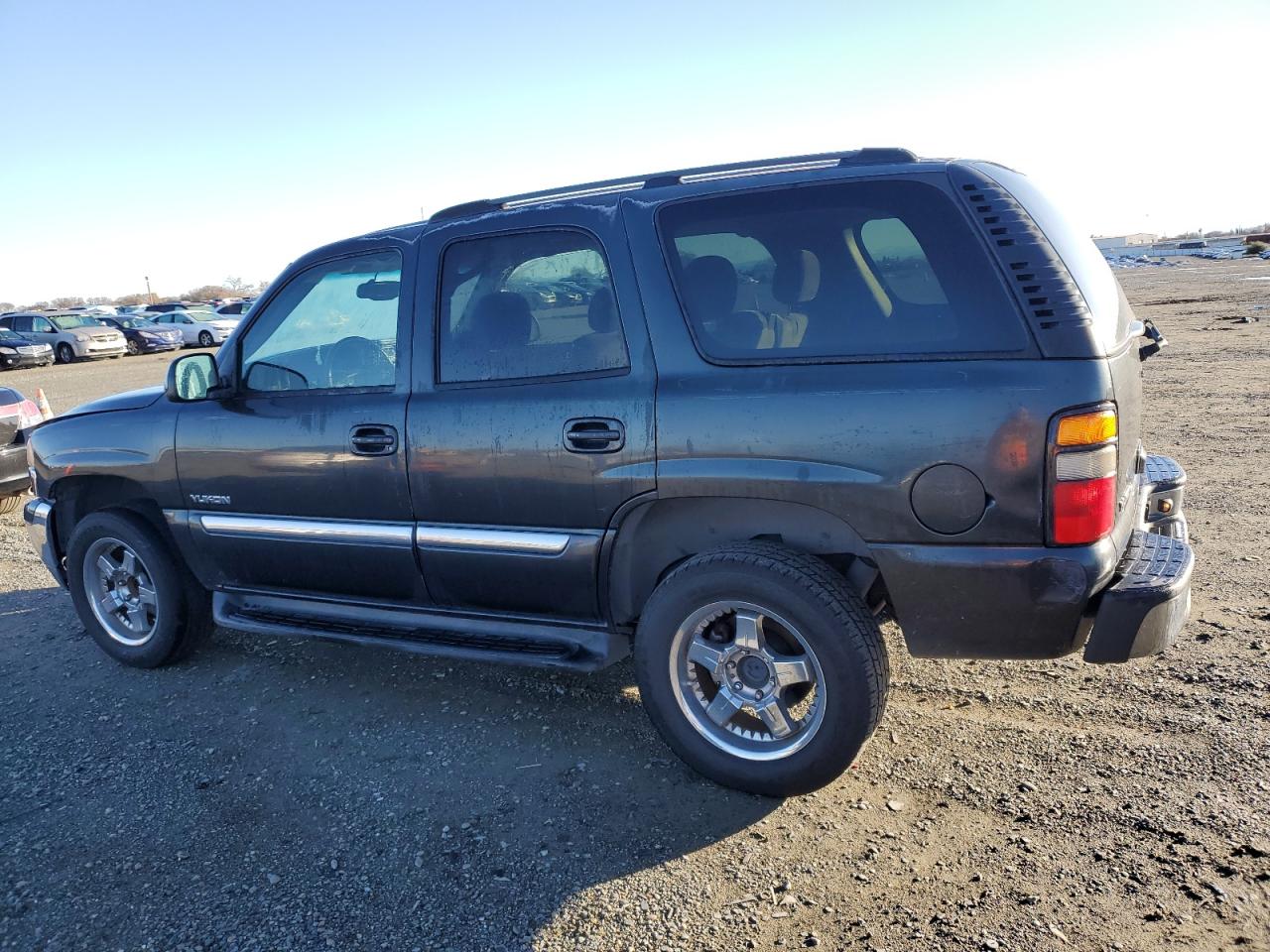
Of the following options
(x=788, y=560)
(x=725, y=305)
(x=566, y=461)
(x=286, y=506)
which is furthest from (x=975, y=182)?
(x=286, y=506)

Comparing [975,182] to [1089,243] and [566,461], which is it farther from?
[566,461]

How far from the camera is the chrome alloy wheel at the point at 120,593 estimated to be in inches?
180

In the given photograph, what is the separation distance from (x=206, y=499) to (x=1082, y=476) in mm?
3575

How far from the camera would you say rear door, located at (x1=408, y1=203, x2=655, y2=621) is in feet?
10.7

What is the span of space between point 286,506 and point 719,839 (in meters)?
2.29

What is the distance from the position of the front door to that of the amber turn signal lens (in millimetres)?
2365

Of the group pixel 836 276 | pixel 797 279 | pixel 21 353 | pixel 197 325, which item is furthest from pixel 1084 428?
pixel 197 325

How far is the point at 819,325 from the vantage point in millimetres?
3014

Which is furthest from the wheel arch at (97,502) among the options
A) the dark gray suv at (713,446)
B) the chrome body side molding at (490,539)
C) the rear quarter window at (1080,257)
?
the rear quarter window at (1080,257)

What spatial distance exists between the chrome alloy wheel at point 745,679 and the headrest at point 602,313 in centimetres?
106

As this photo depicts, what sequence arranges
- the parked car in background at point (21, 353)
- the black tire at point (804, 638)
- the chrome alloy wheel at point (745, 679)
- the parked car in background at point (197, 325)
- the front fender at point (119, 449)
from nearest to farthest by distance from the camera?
the black tire at point (804, 638) < the chrome alloy wheel at point (745, 679) < the front fender at point (119, 449) < the parked car in background at point (21, 353) < the parked car in background at point (197, 325)

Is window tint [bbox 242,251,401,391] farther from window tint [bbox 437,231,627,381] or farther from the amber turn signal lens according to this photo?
the amber turn signal lens

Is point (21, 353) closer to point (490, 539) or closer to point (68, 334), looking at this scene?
point (68, 334)

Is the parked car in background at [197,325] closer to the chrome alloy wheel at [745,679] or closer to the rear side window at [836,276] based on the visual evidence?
the rear side window at [836,276]
